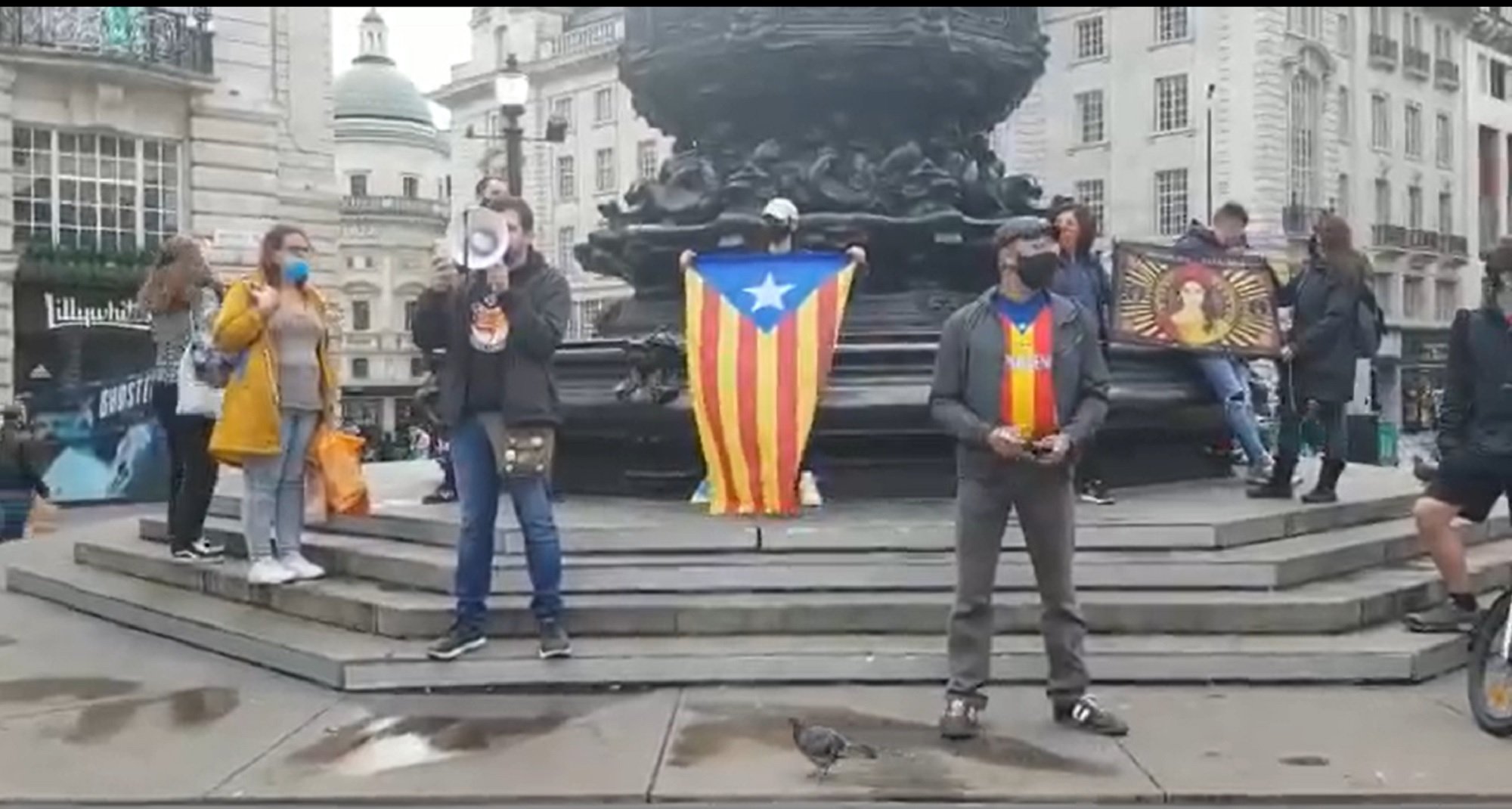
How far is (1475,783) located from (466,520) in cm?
381

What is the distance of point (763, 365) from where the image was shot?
29.2 feet

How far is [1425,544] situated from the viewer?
24.1 ft

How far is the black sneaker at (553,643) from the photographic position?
7090 mm

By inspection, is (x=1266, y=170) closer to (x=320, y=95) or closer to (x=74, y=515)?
(x=320, y=95)

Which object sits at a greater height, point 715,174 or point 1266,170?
point 1266,170

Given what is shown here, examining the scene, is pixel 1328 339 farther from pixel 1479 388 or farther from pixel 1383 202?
pixel 1383 202

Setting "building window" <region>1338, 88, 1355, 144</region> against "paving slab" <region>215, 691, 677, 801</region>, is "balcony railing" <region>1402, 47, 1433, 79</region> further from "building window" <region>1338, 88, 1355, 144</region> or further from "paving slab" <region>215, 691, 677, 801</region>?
"paving slab" <region>215, 691, 677, 801</region>

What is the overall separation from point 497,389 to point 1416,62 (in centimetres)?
6001

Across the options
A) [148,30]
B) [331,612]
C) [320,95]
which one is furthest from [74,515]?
[320,95]

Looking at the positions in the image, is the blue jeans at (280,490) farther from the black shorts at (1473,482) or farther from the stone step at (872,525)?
the black shorts at (1473,482)

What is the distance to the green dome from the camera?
105 m

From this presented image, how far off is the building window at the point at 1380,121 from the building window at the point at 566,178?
29.5 meters

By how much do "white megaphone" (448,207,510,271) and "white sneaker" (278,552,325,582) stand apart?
2.19 meters

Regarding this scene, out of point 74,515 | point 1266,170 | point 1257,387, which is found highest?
point 1266,170
